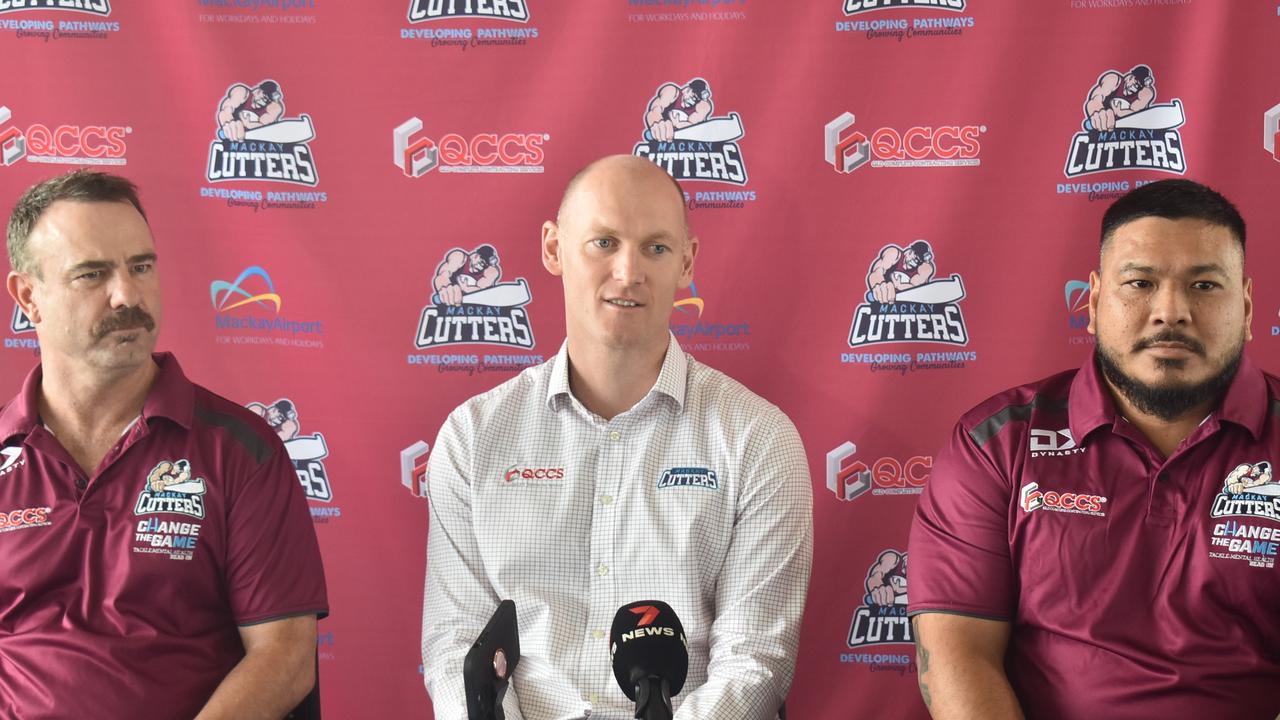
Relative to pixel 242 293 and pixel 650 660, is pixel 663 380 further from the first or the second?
pixel 242 293

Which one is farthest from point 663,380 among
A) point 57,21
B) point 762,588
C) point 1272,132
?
point 57,21

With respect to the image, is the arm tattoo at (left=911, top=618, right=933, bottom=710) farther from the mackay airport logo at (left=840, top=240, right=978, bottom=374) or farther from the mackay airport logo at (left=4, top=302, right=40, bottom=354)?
the mackay airport logo at (left=4, top=302, right=40, bottom=354)

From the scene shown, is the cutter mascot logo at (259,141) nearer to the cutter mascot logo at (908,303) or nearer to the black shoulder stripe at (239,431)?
the black shoulder stripe at (239,431)

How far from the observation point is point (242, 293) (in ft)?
11.1

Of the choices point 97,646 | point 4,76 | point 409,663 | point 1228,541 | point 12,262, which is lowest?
Answer: point 409,663

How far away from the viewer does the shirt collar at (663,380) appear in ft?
8.69

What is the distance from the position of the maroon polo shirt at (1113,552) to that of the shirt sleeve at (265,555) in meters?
1.34

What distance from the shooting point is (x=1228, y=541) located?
7.57 feet

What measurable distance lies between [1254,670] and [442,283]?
2.25 m

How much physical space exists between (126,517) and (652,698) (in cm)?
136

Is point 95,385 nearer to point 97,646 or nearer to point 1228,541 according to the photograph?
point 97,646

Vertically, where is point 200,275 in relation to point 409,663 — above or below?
above

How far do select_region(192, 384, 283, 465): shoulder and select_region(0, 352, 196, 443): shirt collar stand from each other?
0.03 metres

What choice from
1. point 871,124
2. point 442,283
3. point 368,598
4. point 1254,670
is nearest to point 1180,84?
point 871,124
